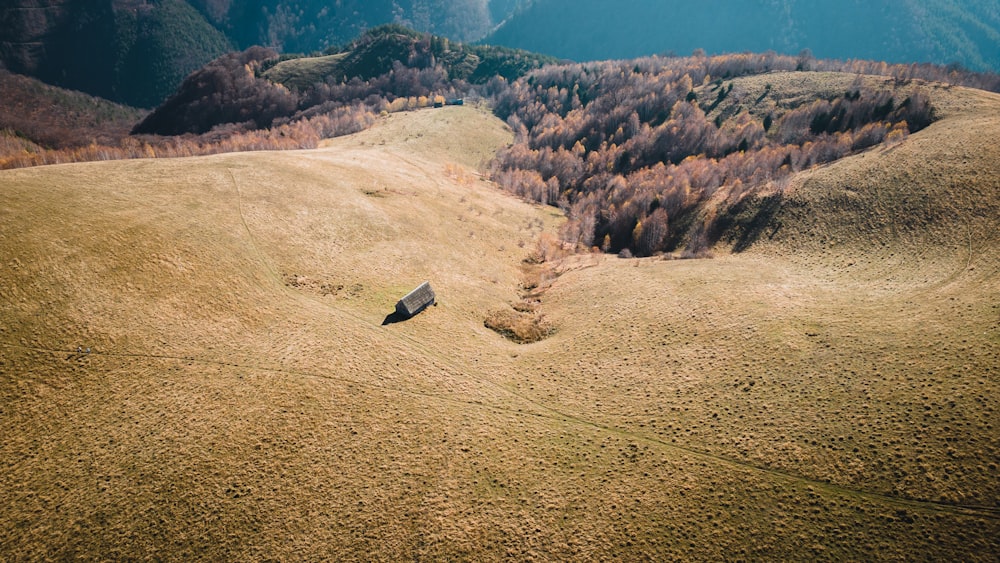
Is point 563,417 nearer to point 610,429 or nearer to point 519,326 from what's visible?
point 610,429

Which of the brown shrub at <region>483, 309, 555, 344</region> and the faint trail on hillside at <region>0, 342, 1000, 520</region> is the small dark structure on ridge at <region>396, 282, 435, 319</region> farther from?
the faint trail on hillside at <region>0, 342, 1000, 520</region>

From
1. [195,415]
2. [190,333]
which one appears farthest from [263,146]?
[195,415]

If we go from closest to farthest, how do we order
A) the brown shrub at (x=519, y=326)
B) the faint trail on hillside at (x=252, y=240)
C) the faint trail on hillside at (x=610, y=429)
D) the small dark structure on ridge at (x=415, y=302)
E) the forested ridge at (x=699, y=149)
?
the faint trail on hillside at (x=610, y=429) < the small dark structure on ridge at (x=415, y=302) < the faint trail on hillside at (x=252, y=240) < the brown shrub at (x=519, y=326) < the forested ridge at (x=699, y=149)

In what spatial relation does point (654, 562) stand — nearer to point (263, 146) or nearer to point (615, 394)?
point (615, 394)

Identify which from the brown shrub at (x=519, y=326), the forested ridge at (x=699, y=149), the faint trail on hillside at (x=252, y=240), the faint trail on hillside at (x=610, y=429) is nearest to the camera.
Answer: the faint trail on hillside at (x=610, y=429)

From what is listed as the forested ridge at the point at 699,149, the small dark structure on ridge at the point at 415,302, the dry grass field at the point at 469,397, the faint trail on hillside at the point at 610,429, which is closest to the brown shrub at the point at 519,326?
the dry grass field at the point at 469,397

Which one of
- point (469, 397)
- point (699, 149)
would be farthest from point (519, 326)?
point (699, 149)

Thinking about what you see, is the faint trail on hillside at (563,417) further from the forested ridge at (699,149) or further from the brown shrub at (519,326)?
the forested ridge at (699,149)
